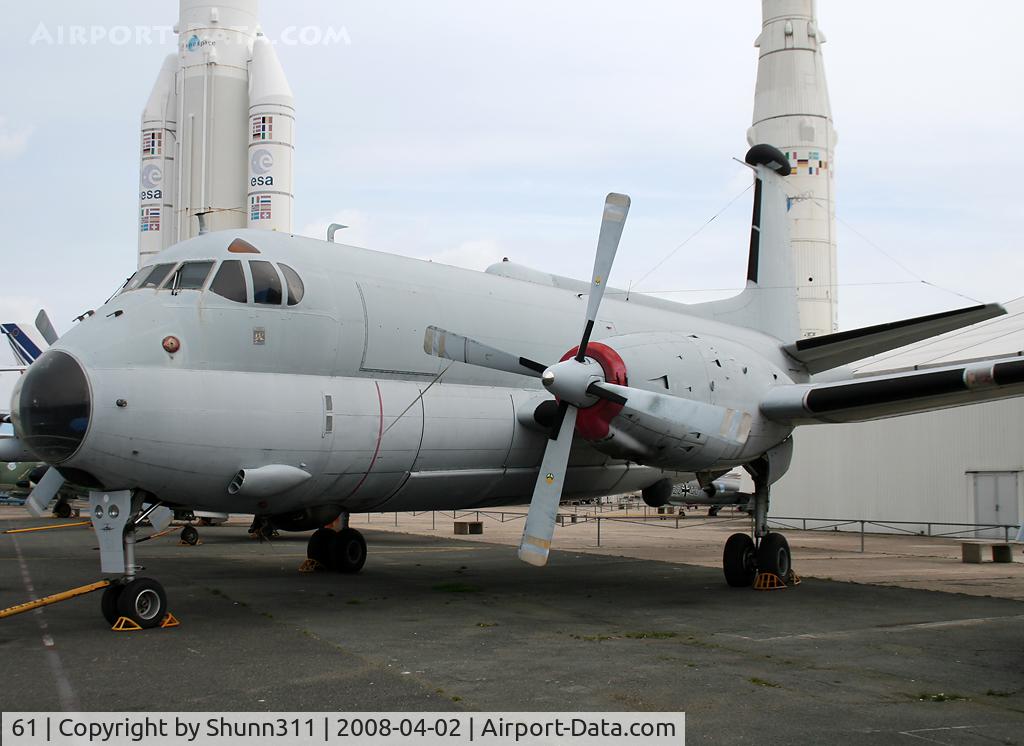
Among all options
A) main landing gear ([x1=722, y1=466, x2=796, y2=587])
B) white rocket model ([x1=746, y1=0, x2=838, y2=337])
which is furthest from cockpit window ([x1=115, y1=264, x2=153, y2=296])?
white rocket model ([x1=746, y1=0, x2=838, y2=337])

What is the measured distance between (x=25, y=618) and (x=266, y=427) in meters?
4.09

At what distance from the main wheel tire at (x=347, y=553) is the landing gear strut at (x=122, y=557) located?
6856mm

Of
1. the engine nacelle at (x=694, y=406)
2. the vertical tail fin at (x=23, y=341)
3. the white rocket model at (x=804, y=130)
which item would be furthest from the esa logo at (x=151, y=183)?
the engine nacelle at (x=694, y=406)

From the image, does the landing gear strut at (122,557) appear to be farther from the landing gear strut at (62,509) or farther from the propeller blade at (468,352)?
the landing gear strut at (62,509)

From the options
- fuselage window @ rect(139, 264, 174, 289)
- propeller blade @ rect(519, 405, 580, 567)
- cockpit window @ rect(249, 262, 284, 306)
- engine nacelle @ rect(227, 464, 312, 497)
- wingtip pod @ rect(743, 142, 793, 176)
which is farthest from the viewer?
wingtip pod @ rect(743, 142, 793, 176)

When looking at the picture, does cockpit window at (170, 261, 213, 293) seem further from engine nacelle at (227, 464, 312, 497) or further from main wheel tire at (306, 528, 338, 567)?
main wheel tire at (306, 528, 338, 567)

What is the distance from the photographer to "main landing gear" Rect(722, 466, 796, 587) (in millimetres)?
15625

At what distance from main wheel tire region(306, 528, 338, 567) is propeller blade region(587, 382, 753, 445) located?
733 centimetres

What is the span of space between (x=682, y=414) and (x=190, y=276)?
6.65 metres

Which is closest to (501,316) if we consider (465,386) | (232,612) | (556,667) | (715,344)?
(465,386)

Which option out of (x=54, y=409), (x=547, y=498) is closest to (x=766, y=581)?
(x=547, y=498)

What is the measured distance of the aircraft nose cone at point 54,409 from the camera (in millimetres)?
9836

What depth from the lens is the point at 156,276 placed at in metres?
11.7

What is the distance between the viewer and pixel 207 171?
47656 mm
